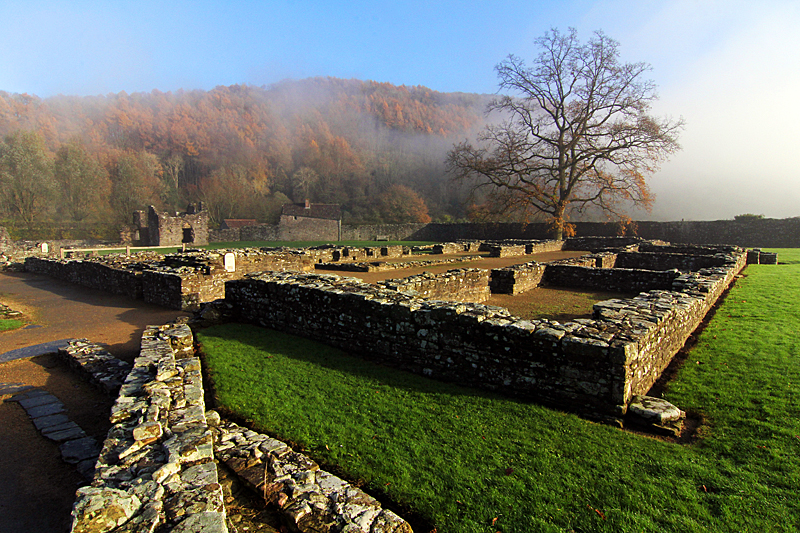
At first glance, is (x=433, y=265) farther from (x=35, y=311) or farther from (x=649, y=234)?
(x=649, y=234)

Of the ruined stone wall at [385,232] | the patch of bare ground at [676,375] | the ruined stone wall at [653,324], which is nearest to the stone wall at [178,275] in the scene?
the ruined stone wall at [653,324]

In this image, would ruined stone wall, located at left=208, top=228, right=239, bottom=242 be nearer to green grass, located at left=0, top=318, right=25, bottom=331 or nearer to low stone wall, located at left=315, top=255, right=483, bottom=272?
low stone wall, located at left=315, top=255, right=483, bottom=272

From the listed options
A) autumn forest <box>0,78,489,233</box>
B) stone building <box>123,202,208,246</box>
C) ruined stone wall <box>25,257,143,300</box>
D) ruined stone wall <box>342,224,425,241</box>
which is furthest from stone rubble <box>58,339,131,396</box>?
autumn forest <box>0,78,489,233</box>

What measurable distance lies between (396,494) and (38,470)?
3.63 meters

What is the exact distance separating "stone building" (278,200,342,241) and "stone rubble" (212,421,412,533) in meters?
47.5

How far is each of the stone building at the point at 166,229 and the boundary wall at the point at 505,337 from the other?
36982mm

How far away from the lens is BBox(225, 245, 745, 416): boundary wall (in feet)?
15.8

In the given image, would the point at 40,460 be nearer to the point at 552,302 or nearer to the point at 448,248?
the point at 552,302

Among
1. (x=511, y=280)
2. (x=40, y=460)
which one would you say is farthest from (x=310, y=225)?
(x=40, y=460)

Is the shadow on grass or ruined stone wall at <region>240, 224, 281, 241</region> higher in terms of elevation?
ruined stone wall at <region>240, 224, 281, 241</region>

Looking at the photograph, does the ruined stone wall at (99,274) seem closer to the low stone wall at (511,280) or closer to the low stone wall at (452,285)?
the low stone wall at (452,285)

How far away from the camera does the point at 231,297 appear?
32.2 feet

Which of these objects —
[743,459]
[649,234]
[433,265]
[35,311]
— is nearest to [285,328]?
[743,459]

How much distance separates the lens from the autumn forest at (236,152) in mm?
54562
